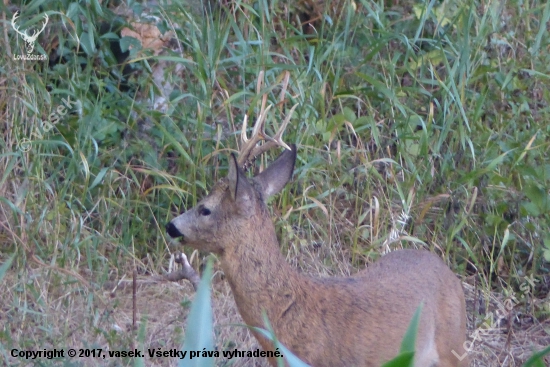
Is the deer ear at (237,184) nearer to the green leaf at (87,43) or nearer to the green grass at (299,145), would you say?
the green grass at (299,145)

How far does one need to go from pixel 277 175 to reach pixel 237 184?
0.44m

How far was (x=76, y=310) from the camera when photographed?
477 cm

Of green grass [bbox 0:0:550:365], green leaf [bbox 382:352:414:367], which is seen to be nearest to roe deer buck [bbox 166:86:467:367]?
green grass [bbox 0:0:550:365]

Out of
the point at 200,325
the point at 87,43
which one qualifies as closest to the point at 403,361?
the point at 200,325

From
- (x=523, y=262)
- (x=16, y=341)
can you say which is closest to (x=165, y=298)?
(x=16, y=341)

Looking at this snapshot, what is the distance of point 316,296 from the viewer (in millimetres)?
4016

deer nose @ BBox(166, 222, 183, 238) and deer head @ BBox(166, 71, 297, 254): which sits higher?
deer head @ BBox(166, 71, 297, 254)

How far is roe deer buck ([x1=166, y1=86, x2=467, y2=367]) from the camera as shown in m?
3.89

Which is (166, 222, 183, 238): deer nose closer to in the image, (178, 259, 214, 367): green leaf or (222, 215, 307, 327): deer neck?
(222, 215, 307, 327): deer neck

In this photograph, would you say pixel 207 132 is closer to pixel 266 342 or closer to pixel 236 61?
pixel 236 61

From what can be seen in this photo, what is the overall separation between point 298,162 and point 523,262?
1602mm

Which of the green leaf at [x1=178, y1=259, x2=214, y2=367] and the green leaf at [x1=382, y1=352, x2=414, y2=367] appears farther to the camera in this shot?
the green leaf at [x1=178, y1=259, x2=214, y2=367]

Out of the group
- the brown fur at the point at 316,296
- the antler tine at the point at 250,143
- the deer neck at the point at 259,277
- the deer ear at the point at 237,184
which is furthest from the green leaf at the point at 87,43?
the deer neck at the point at 259,277

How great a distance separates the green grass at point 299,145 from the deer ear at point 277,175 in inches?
37.8
